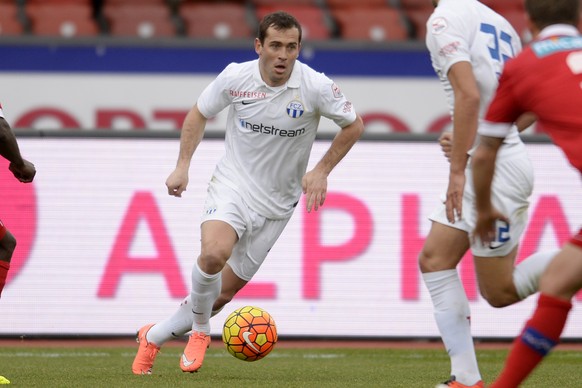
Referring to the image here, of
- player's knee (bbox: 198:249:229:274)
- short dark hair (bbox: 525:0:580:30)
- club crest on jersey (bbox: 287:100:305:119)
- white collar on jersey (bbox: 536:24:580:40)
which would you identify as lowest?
player's knee (bbox: 198:249:229:274)

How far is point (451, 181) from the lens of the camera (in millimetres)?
5680

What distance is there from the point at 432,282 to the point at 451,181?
633mm

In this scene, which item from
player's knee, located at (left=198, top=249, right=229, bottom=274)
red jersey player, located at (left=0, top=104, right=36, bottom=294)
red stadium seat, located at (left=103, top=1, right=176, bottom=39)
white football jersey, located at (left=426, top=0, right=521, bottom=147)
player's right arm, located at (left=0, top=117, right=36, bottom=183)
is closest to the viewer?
white football jersey, located at (left=426, top=0, right=521, bottom=147)

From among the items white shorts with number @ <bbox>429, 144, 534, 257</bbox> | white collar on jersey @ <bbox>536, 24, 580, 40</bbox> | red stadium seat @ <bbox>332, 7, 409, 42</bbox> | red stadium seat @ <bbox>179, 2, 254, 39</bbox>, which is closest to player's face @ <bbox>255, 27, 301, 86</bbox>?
white shorts with number @ <bbox>429, 144, 534, 257</bbox>

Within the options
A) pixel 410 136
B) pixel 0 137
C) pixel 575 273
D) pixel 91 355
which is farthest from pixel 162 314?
pixel 575 273

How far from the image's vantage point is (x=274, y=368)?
26.6 feet

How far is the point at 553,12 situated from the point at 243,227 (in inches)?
114

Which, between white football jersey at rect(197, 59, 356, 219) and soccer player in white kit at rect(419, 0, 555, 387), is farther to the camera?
white football jersey at rect(197, 59, 356, 219)

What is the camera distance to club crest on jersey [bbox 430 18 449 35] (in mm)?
5910

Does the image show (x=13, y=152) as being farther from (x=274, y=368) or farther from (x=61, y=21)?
(x=61, y=21)

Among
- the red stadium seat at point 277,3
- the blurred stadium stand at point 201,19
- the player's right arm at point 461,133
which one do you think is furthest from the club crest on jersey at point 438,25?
the red stadium seat at point 277,3

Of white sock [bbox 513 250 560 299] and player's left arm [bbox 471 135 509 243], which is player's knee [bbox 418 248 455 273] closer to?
white sock [bbox 513 250 560 299]

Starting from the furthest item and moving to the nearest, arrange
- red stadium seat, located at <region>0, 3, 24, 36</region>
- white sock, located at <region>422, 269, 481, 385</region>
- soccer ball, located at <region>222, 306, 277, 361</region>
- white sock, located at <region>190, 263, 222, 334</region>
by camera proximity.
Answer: red stadium seat, located at <region>0, 3, 24, 36</region>, soccer ball, located at <region>222, 306, 277, 361</region>, white sock, located at <region>190, 263, 222, 334</region>, white sock, located at <region>422, 269, 481, 385</region>

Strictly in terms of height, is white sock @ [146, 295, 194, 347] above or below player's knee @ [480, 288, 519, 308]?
below
